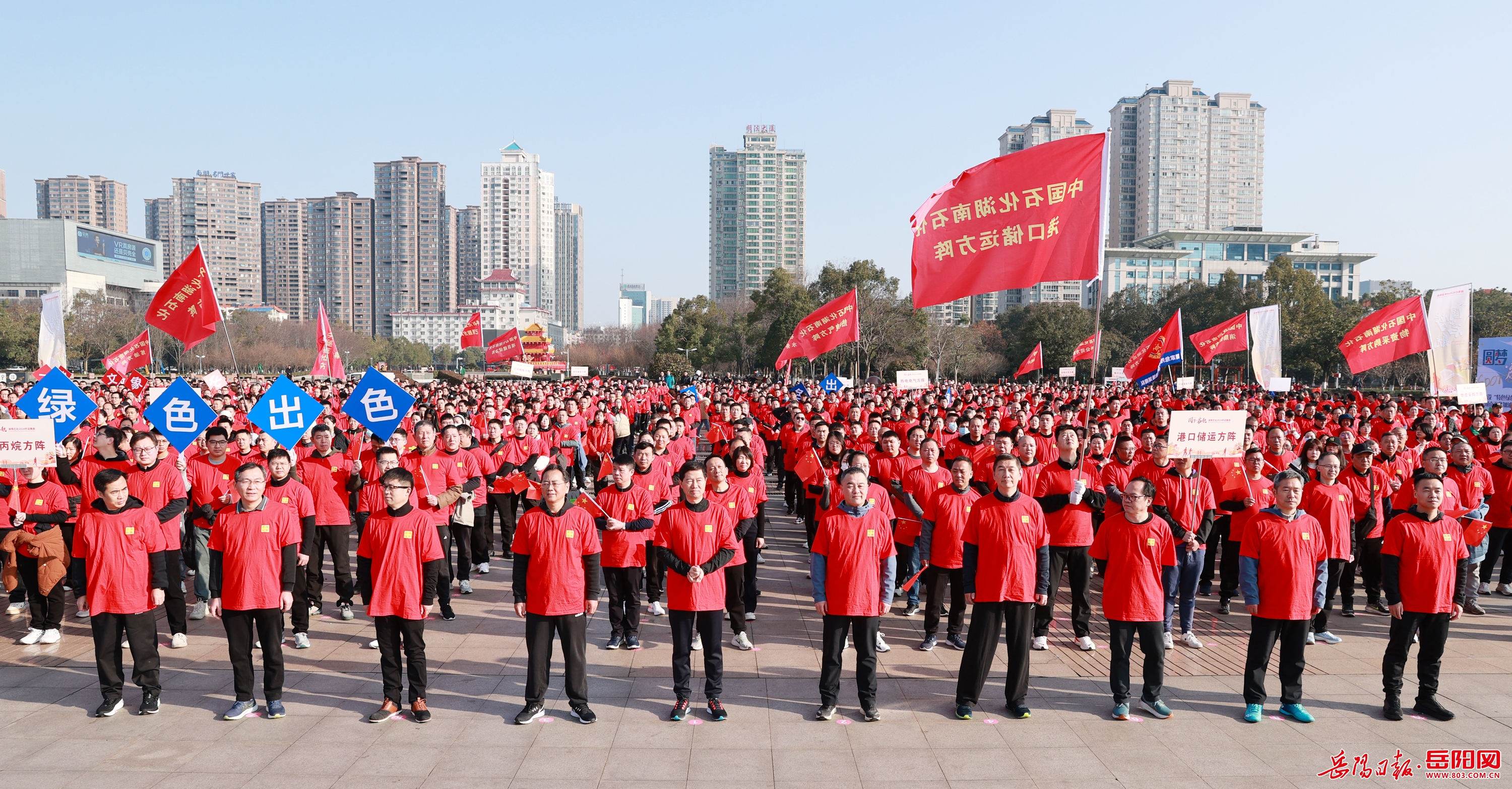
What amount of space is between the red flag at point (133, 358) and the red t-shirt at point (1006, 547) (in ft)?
61.4

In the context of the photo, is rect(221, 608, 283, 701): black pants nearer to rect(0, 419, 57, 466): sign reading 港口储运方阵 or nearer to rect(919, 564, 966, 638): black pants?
rect(0, 419, 57, 466): sign reading 港口储运方阵

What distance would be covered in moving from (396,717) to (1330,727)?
5846 millimetres

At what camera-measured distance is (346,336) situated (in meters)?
99.4

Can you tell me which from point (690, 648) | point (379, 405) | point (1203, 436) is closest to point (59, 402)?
point (379, 405)

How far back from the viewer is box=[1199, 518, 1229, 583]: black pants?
895 cm

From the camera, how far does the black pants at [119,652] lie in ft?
18.9

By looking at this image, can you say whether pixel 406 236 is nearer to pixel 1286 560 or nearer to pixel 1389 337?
pixel 1389 337

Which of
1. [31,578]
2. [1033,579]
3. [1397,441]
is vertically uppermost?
[1397,441]

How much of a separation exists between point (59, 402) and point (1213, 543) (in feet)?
44.6

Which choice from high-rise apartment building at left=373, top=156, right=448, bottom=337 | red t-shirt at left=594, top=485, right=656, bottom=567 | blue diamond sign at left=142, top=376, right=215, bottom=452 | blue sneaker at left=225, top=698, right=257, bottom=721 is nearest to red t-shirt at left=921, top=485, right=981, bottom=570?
red t-shirt at left=594, top=485, right=656, bottom=567

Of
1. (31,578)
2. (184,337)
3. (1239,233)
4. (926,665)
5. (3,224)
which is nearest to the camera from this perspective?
(926,665)

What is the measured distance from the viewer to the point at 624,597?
7320 millimetres

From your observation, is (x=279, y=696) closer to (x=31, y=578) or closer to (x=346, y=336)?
(x=31, y=578)

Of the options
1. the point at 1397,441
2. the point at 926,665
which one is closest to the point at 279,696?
the point at 926,665
